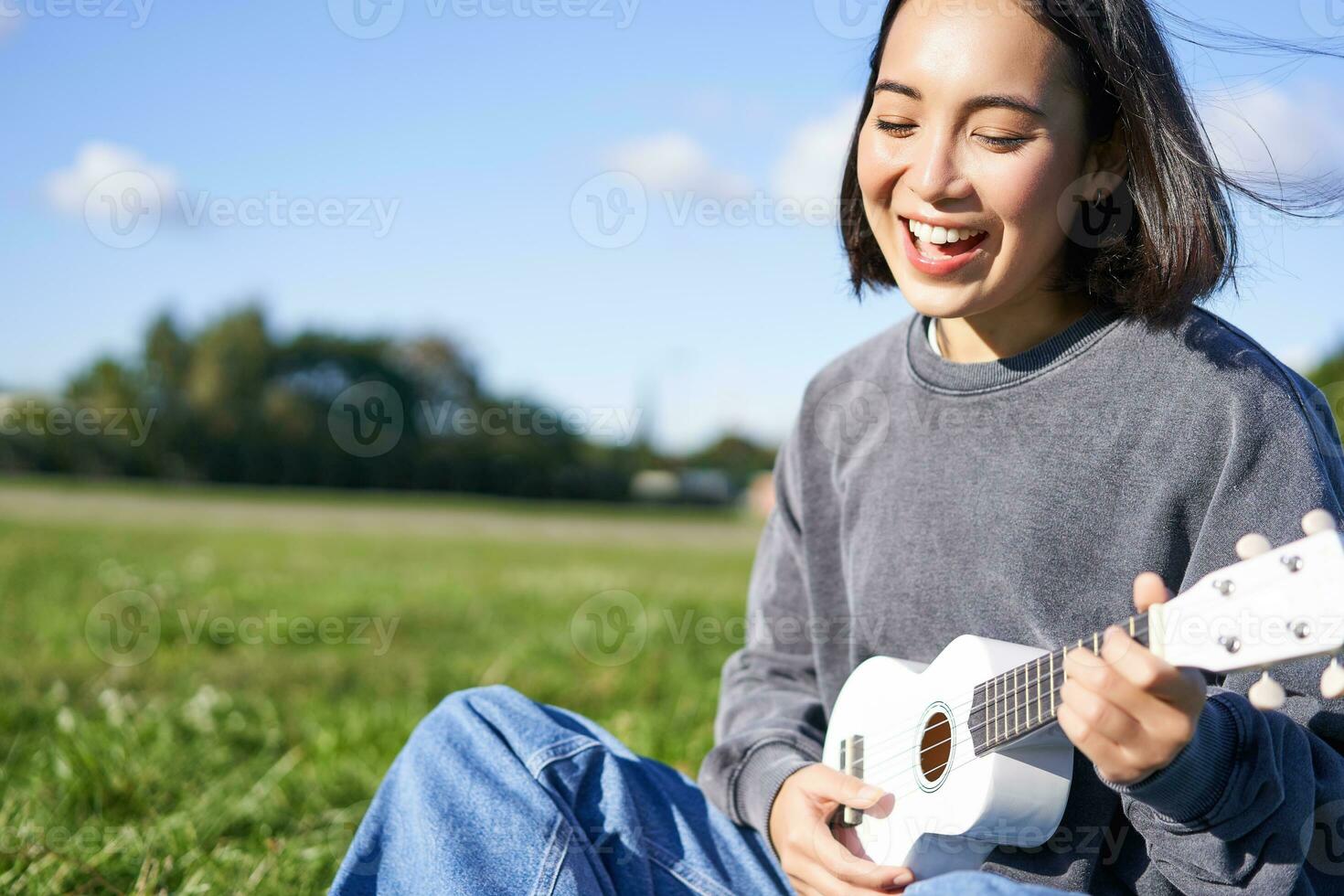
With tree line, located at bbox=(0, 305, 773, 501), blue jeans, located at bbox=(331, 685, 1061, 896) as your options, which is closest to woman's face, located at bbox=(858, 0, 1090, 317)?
blue jeans, located at bbox=(331, 685, 1061, 896)

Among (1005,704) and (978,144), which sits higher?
(978,144)

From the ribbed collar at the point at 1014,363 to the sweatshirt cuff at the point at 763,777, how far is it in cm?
71

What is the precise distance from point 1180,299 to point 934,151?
446mm

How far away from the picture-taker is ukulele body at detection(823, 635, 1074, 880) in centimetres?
167

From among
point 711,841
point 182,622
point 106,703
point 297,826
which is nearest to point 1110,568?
point 711,841

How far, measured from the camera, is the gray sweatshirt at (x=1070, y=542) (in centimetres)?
150

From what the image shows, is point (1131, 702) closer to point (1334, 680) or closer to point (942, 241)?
point (1334, 680)

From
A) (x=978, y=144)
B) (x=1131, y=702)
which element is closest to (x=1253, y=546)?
(x=1131, y=702)

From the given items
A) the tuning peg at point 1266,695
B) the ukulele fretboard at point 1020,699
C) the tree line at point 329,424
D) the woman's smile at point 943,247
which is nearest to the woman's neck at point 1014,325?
the woman's smile at point 943,247

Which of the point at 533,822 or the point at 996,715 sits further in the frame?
the point at 533,822

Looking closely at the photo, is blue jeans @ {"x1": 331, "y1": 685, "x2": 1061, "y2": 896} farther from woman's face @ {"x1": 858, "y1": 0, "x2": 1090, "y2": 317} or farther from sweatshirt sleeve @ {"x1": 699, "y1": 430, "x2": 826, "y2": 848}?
woman's face @ {"x1": 858, "y1": 0, "x2": 1090, "y2": 317}

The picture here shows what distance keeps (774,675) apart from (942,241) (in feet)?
3.15

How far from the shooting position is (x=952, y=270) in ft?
6.20

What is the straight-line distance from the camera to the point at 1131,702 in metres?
1.37
